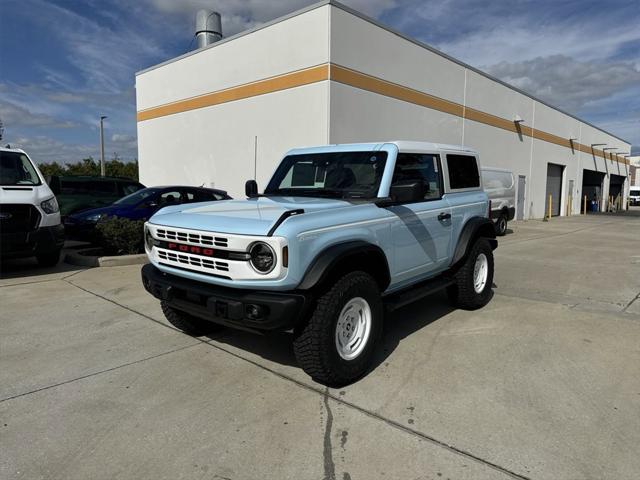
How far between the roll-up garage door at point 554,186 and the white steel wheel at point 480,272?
23.9 meters

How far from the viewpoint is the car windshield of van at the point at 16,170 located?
7.34 m

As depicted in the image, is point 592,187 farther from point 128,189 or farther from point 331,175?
point 331,175

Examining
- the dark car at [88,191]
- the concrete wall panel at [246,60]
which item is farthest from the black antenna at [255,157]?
the dark car at [88,191]

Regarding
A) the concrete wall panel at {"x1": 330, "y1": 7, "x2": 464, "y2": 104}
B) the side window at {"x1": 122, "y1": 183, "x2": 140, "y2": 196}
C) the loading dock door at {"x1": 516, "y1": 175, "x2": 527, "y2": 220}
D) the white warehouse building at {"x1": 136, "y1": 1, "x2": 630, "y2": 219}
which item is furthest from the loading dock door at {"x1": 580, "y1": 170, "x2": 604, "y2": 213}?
the side window at {"x1": 122, "y1": 183, "x2": 140, "y2": 196}

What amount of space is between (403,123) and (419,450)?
1275 cm

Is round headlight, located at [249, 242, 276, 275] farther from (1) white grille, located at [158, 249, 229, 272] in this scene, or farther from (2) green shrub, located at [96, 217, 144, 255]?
(2) green shrub, located at [96, 217, 144, 255]

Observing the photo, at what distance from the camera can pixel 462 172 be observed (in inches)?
214

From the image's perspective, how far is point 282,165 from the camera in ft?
16.9

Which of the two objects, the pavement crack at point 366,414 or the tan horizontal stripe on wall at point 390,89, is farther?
the tan horizontal stripe on wall at point 390,89

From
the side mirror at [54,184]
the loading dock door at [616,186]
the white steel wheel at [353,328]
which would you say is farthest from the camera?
the loading dock door at [616,186]

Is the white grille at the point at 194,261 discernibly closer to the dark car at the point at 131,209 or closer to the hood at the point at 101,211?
the dark car at the point at 131,209

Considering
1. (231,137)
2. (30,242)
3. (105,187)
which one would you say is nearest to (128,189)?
(105,187)

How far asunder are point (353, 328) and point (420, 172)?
1.89m

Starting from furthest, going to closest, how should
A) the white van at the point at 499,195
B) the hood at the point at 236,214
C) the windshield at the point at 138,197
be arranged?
Result: the white van at the point at 499,195 → the windshield at the point at 138,197 → the hood at the point at 236,214
